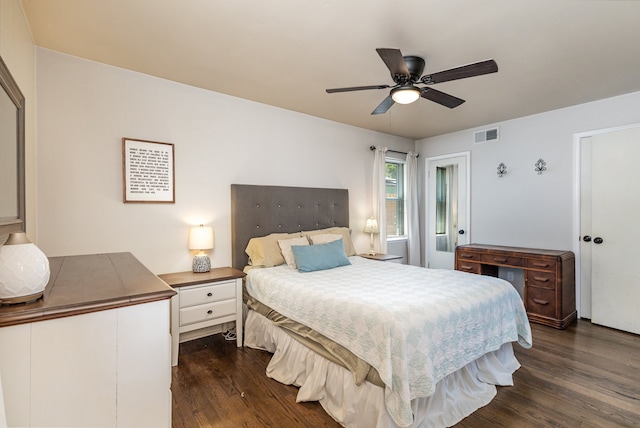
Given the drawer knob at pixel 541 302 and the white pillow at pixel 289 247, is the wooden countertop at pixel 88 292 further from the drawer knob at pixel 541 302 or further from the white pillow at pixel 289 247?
the drawer knob at pixel 541 302

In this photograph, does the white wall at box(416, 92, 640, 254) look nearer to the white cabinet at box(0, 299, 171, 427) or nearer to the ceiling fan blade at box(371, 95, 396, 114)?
the ceiling fan blade at box(371, 95, 396, 114)

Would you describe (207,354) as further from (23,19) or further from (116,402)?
(23,19)

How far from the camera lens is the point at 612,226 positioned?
138 inches

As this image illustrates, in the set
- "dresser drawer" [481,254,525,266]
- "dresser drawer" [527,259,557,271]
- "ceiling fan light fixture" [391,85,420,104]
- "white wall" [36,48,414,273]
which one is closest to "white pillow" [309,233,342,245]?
"white wall" [36,48,414,273]

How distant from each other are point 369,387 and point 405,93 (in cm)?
205

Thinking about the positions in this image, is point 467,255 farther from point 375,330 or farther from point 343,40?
point 343,40

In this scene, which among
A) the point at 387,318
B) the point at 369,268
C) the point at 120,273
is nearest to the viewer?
the point at 120,273

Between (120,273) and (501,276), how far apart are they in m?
4.68

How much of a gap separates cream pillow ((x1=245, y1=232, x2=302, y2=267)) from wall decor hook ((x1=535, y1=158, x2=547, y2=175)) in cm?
357

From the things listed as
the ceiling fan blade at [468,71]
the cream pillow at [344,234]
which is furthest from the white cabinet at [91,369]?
the cream pillow at [344,234]

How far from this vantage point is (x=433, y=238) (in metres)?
5.34

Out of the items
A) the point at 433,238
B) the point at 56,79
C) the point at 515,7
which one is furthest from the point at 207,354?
the point at 433,238

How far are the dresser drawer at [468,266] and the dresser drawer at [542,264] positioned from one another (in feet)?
1.96

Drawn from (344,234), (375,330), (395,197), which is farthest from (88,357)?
(395,197)
